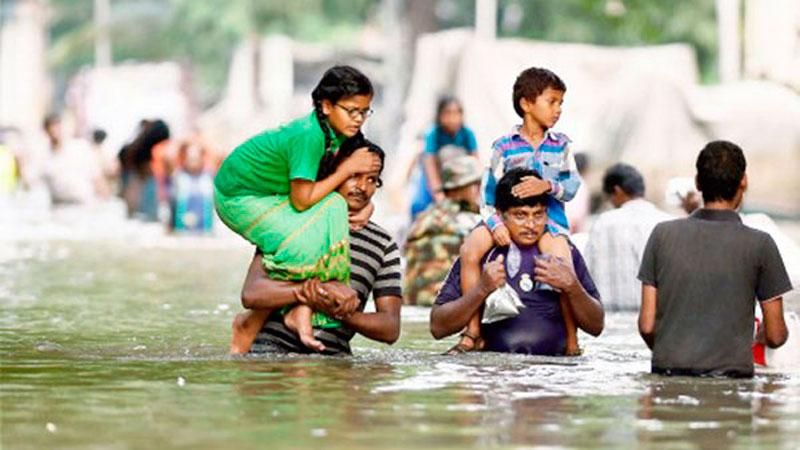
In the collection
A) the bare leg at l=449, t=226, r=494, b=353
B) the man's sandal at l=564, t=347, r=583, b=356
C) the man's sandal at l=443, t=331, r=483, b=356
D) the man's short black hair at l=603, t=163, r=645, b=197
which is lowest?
the man's sandal at l=564, t=347, r=583, b=356

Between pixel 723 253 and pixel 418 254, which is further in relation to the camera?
pixel 418 254

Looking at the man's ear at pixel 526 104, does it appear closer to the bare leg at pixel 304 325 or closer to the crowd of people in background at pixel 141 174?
the bare leg at pixel 304 325

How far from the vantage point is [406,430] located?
885 centimetres

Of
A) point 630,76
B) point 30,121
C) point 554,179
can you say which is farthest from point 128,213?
point 30,121

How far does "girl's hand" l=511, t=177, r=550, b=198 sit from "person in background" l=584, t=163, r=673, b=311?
4.50 m

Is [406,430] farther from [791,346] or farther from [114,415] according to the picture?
[791,346]

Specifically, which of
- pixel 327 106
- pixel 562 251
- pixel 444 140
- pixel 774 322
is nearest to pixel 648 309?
pixel 774 322

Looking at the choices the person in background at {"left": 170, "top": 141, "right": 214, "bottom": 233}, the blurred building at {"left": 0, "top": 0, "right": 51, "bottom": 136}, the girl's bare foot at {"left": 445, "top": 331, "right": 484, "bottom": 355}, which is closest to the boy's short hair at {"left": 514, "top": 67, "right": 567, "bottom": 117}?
the girl's bare foot at {"left": 445, "top": 331, "right": 484, "bottom": 355}

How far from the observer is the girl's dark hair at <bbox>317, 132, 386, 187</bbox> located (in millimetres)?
11383

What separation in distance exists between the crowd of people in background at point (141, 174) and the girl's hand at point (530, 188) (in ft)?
58.1

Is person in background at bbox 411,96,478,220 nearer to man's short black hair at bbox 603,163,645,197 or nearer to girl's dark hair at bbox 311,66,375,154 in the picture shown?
man's short black hair at bbox 603,163,645,197

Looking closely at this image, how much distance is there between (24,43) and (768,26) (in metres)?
51.3

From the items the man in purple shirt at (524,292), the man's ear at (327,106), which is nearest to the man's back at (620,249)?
the man in purple shirt at (524,292)

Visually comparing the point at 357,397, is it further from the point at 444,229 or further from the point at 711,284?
the point at 444,229
